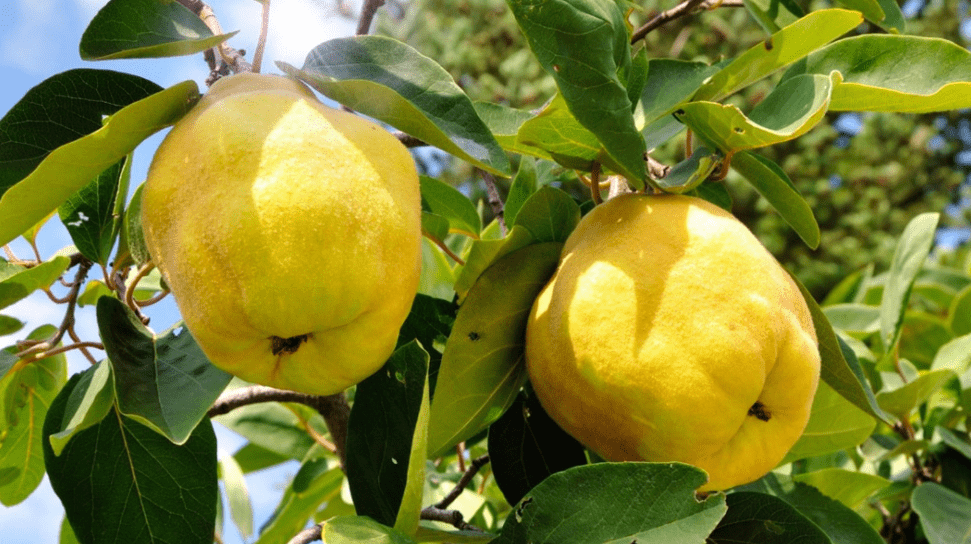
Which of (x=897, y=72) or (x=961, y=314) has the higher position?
(x=897, y=72)

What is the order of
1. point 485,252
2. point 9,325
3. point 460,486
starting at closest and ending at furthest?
point 485,252 < point 460,486 < point 9,325

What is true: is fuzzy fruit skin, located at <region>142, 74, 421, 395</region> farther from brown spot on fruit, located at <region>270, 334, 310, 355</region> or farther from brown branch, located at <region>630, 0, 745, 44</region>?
brown branch, located at <region>630, 0, 745, 44</region>

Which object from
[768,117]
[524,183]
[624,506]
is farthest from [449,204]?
[624,506]

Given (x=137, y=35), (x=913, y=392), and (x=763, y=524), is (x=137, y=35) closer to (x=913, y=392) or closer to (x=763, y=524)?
(x=763, y=524)

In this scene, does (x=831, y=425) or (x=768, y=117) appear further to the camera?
(x=831, y=425)

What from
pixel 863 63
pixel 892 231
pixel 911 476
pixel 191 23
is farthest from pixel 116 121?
pixel 892 231

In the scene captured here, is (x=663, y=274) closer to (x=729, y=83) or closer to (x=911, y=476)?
(x=729, y=83)

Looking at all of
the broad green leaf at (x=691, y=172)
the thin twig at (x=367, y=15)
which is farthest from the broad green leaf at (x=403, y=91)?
the thin twig at (x=367, y=15)

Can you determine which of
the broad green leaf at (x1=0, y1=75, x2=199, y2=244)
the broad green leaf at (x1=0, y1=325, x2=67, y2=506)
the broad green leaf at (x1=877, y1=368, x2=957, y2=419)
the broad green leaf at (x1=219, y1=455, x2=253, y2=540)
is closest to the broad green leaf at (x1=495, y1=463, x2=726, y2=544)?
the broad green leaf at (x1=0, y1=75, x2=199, y2=244)
